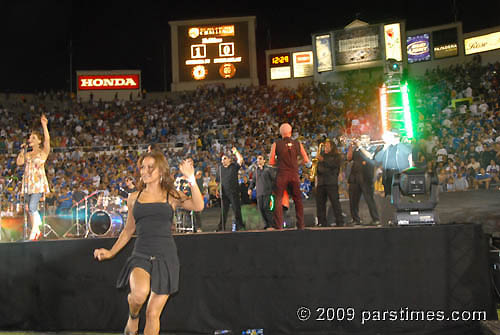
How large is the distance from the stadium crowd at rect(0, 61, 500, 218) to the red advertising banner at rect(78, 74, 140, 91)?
2337mm

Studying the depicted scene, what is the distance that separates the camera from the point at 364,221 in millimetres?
12609

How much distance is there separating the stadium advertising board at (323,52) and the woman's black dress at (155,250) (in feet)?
98.7

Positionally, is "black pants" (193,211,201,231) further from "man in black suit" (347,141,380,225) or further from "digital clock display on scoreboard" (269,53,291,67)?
"digital clock display on scoreboard" (269,53,291,67)

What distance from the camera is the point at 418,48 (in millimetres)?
33438

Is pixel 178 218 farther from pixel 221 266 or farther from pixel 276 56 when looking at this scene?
pixel 276 56

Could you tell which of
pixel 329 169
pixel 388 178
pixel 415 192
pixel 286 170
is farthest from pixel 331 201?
pixel 415 192

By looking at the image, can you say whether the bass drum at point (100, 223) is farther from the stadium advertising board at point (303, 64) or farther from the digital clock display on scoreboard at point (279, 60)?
the digital clock display on scoreboard at point (279, 60)

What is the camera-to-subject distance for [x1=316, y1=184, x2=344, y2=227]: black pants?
9.25 metres

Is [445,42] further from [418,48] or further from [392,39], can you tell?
[392,39]

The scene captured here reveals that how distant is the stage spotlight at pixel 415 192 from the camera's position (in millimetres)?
5551

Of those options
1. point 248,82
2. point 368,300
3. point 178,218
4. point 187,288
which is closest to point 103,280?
point 187,288

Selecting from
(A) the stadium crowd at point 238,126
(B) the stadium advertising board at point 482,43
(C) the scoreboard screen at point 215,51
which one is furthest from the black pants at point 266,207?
(B) the stadium advertising board at point 482,43

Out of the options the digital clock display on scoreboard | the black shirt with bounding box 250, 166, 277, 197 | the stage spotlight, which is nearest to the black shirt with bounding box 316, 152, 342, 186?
the black shirt with bounding box 250, 166, 277, 197

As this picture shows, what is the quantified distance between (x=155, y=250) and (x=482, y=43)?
3343 centimetres
